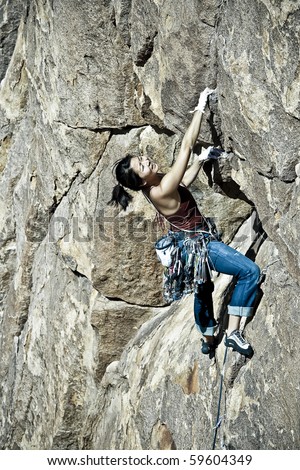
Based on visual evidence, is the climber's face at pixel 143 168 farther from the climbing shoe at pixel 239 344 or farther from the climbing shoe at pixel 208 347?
the climbing shoe at pixel 208 347

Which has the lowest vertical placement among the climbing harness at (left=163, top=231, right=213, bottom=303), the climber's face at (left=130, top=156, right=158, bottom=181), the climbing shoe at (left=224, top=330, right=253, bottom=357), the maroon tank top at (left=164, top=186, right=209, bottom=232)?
the climbing shoe at (left=224, top=330, right=253, bottom=357)

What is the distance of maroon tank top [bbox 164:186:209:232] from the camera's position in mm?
7074

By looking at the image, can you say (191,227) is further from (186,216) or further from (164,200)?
(164,200)

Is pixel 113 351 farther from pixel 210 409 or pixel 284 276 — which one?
pixel 284 276

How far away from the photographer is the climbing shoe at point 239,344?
7.05m

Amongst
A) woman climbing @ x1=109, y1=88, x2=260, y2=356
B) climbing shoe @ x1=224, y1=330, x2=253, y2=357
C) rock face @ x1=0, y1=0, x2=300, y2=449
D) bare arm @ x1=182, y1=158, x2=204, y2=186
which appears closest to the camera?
rock face @ x1=0, y1=0, x2=300, y2=449

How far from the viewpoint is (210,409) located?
24.8 feet

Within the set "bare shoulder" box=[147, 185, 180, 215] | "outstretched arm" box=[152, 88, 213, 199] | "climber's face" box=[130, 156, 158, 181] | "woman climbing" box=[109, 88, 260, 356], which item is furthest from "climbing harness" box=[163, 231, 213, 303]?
"climber's face" box=[130, 156, 158, 181]

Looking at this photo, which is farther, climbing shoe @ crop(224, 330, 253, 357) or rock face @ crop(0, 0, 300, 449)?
climbing shoe @ crop(224, 330, 253, 357)

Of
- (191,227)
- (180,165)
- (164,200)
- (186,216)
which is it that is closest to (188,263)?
(191,227)

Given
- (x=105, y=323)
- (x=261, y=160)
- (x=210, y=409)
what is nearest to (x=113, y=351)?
(x=105, y=323)

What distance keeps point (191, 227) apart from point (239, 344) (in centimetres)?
107

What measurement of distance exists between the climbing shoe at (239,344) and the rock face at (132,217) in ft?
0.28

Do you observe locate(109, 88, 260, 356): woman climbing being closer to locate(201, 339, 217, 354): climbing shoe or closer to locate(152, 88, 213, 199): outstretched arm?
locate(152, 88, 213, 199): outstretched arm
